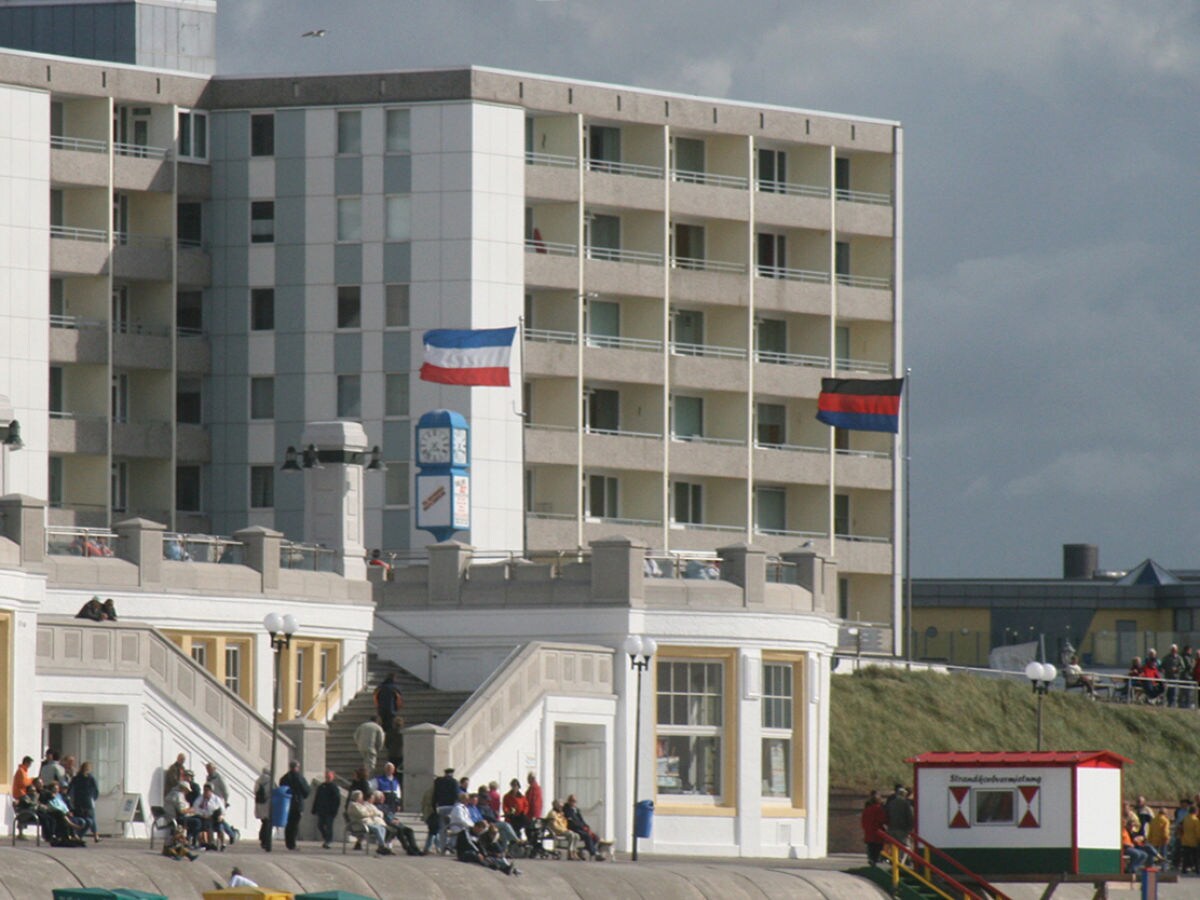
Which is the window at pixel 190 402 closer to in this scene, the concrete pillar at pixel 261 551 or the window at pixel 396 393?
the window at pixel 396 393

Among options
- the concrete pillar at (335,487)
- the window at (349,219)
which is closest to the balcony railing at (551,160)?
the window at (349,219)

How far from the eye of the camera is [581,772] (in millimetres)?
59000

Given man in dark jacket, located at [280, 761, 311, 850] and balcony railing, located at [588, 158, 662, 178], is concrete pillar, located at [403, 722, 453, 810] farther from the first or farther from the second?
balcony railing, located at [588, 158, 662, 178]

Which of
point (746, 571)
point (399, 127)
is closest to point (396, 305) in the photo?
point (399, 127)

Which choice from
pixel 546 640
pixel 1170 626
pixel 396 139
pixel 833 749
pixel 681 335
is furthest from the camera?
pixel 1170 626

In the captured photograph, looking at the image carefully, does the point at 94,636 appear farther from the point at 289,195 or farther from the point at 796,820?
the point at 289,195

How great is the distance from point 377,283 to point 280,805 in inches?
1635

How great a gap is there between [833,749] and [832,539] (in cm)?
2445

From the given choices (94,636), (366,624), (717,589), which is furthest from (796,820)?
(94,636)

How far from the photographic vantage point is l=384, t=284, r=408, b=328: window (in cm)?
8956

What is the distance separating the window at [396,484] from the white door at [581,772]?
1205 inches

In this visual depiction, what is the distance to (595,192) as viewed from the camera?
304 ft

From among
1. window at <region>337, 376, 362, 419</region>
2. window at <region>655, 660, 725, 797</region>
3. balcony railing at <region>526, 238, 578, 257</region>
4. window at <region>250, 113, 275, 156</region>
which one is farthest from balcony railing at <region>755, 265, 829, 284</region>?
window at <region>655, 660, 725, 797</region>

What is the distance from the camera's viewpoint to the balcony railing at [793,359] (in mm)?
97812
